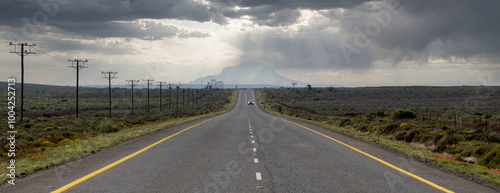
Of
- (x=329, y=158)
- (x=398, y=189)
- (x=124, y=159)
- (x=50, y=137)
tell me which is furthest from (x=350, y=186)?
(x=50, y=137)

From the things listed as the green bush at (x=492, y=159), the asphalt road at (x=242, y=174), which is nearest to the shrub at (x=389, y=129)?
the green bush at (x=492, y=159)

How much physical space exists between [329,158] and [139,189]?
22.7ft

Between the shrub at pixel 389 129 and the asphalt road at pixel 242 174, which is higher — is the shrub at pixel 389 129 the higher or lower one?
the lower one

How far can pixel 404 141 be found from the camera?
20094 millimetres

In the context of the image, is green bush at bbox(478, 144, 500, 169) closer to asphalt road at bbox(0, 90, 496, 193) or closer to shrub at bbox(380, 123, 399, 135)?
asphalt road at bbox(0, 90, 496, 193)

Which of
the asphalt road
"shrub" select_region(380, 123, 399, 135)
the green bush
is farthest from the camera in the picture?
"shrub" select_region(380, 123, 399, 135)

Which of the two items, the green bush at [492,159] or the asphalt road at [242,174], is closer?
the asphalt road at [242,174]

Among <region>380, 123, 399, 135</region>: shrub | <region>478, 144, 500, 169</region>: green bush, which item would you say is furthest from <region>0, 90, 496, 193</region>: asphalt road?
<region>380, 123, 399, 135</region>: shrub

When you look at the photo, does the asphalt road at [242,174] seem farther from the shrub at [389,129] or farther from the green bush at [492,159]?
the shrub at [389,129]

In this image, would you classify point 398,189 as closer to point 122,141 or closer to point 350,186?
point 350,186

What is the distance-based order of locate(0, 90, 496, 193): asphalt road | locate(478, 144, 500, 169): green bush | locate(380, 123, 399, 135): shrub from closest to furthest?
1. locate(0, 90, 496, 193): asphalt road
2. locate(478, 144, 500, 169): green bush
3. locate(380, 123, 399, 135): shrub

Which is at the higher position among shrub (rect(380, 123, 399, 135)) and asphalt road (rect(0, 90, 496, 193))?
asphalt road (rect(0, 90, 496, 193))

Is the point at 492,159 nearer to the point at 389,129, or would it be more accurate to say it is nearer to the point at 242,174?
the point at 242,174

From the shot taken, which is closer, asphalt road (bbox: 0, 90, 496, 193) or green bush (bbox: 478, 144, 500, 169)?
asphalt road (bbox: 0, 90, 496, 193)
